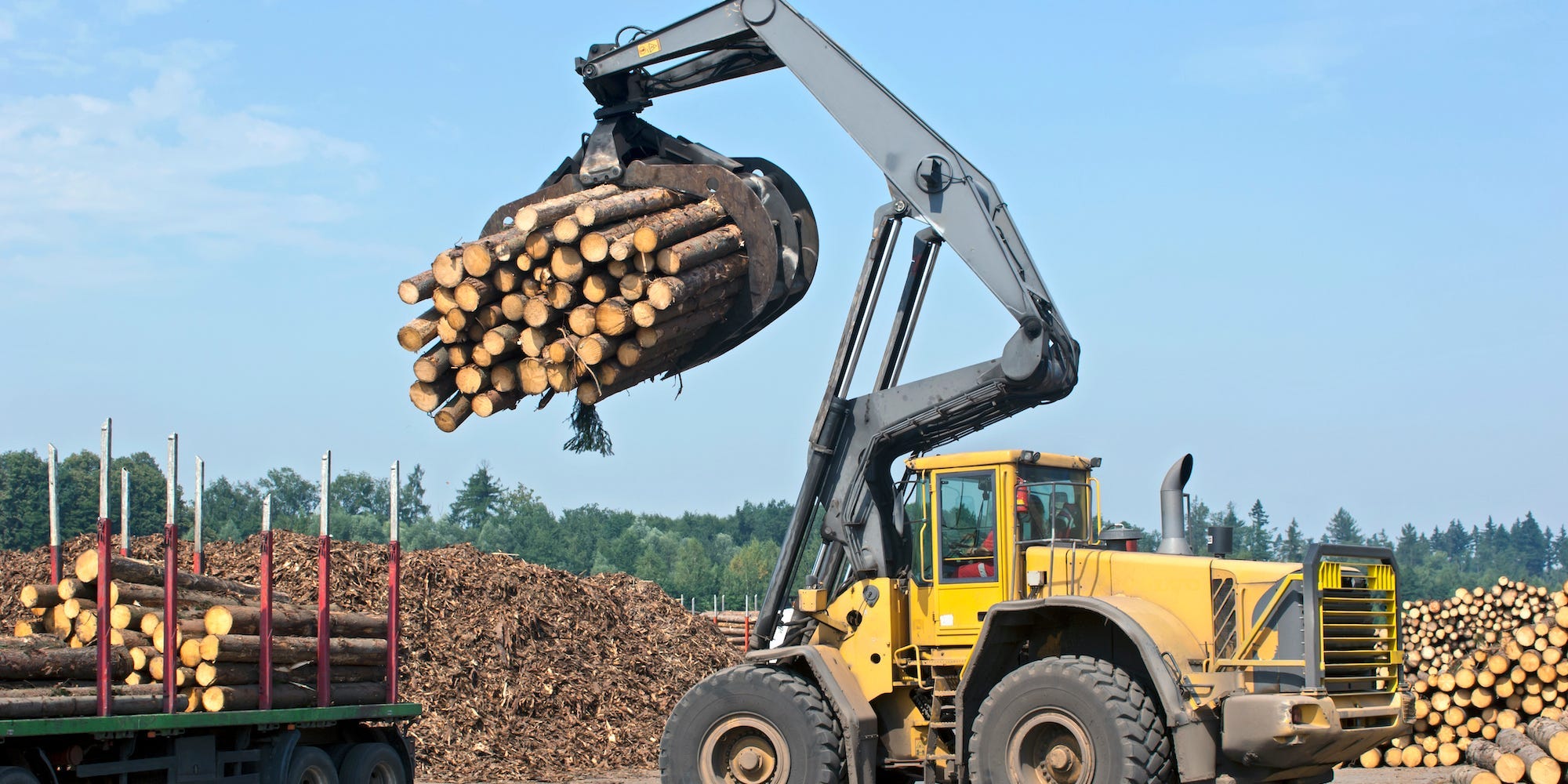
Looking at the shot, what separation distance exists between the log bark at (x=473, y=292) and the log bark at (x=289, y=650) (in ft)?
9.98

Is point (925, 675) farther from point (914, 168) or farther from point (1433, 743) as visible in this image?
point (1433, 743)

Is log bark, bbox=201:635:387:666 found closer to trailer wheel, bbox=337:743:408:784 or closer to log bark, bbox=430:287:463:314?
trailer wheel, bbox=337:743:408:784

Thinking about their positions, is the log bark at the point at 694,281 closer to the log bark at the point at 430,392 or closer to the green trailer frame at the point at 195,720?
the log bark at the point at 430,392

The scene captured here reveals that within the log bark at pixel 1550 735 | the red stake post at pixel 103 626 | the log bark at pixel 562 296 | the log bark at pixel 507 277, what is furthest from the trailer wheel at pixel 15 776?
the log bark at pixel 1550 735

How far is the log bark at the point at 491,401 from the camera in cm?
1274

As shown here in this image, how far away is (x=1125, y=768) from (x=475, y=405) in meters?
5.87

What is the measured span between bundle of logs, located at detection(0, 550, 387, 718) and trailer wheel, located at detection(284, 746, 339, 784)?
39 centimetres

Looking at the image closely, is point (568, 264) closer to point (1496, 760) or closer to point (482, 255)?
point (482, 255)

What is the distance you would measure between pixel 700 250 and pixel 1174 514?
4.40 metres

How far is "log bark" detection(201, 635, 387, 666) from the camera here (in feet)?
37.8

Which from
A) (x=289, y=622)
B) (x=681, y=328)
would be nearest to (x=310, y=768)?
(x=289, y=622)

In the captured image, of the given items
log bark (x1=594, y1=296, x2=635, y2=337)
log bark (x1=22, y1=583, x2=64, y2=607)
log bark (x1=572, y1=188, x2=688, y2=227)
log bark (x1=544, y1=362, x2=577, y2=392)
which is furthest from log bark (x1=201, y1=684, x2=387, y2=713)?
log bark (x1=572, y1=188, x2=688, y2=227)

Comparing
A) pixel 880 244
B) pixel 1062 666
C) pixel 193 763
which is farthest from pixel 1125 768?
pixel 193 763

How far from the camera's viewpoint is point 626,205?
12844 mm
